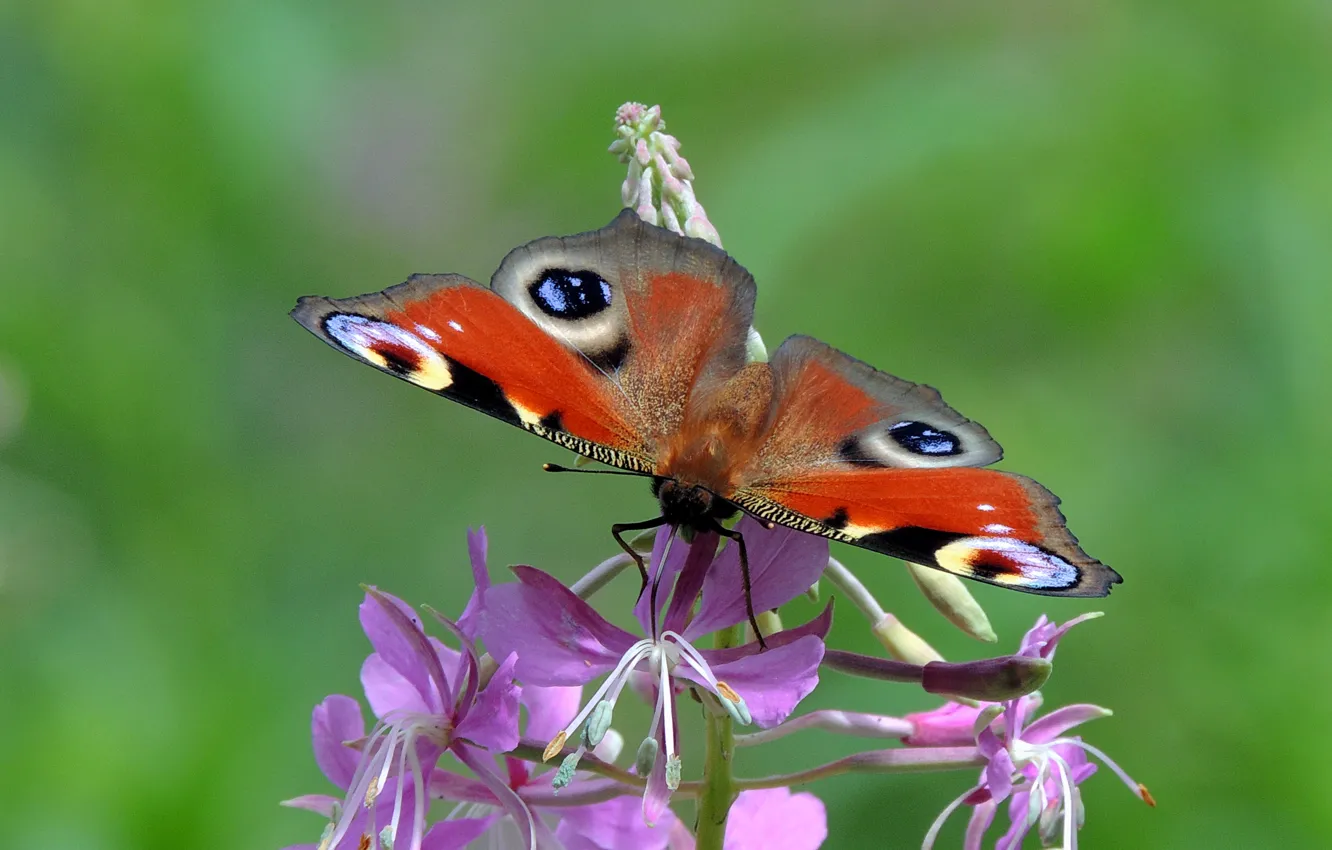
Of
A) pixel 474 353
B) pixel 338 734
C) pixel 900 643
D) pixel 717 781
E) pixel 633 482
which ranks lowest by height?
pixel 338 734

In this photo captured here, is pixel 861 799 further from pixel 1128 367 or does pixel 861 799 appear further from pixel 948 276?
pixel 948 276

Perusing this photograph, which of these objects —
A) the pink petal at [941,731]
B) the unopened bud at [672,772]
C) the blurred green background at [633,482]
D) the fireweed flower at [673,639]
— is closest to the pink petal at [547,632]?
the fireweed flower at [673,639]

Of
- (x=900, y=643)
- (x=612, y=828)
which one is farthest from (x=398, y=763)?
(x=900, y=643)

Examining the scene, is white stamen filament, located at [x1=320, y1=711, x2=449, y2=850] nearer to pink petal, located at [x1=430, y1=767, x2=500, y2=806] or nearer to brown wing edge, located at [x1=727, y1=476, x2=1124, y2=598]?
pink petal, located at [x1=430, y1=767, x2=500, y2=806]

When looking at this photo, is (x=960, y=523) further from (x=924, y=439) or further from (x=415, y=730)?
(x=415, y=730)

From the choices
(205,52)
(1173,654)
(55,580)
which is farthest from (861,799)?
(205,52)

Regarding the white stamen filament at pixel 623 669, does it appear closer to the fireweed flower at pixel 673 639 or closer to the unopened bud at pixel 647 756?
the fireweed flower at pixel 673 639
